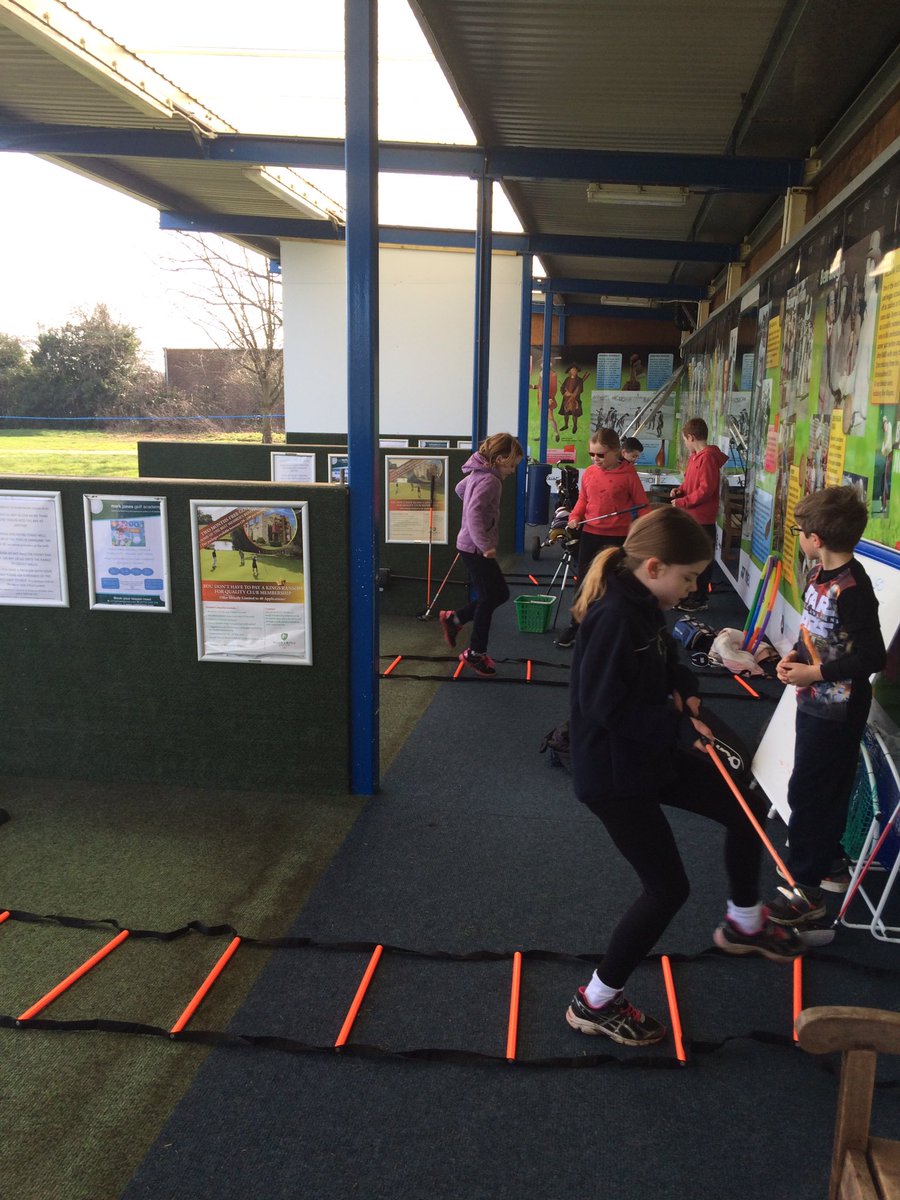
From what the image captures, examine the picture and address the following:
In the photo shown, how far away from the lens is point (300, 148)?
8.07m

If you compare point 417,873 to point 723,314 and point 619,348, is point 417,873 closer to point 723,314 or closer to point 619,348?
point 723,314

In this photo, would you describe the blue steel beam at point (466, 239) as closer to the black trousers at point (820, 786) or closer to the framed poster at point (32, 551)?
the framed poster at point (32, 551)

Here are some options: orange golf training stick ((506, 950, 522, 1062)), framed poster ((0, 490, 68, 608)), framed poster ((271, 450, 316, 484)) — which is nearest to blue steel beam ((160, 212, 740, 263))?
framed poster ((271, 450, 316, 484))

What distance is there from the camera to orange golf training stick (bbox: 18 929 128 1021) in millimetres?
2557

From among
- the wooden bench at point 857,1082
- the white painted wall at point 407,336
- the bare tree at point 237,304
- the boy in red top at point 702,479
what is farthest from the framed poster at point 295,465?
the bare tree at point 237,304

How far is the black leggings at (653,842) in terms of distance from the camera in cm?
230

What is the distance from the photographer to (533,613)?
7.30 metres

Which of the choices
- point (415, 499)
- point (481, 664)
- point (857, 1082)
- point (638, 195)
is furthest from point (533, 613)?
point (857, 1082)

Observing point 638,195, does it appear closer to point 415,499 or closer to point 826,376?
point 415,499

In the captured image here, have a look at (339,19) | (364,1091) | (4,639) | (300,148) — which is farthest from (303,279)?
(364,1091)

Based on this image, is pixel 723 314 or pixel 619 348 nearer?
pixel 723 314

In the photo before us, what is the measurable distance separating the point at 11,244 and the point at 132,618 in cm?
1091

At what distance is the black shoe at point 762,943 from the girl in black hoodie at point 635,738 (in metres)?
0.52

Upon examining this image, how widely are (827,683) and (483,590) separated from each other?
3.19 metres
